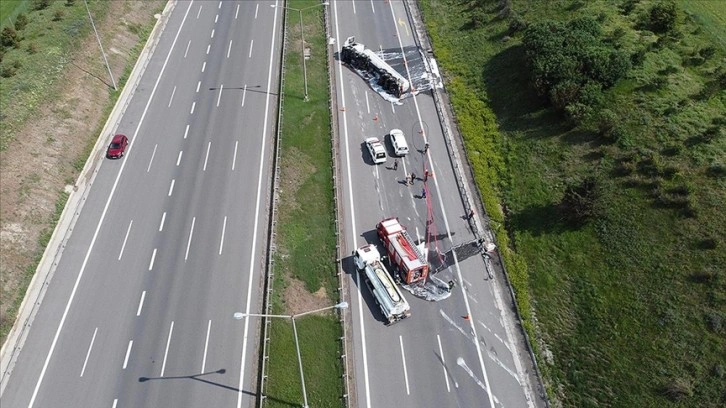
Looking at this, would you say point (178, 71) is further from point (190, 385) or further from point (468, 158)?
point (190, 385)

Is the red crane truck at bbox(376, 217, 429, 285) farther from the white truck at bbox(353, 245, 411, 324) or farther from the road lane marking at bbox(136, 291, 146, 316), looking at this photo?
Answer: the road lane marking at bbox(136, 291, 146, 316)

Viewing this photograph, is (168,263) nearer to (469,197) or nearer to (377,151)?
(377,151)

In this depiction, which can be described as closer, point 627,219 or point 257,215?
point 627,219

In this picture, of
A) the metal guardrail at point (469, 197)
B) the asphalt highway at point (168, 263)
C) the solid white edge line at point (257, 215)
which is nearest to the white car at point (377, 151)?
the metal guardrail at point (469, 197)

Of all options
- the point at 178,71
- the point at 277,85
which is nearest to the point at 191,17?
the point at 178,71

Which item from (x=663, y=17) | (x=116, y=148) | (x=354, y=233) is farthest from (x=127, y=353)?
(x=663, y=17)

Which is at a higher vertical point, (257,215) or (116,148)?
(116,148)

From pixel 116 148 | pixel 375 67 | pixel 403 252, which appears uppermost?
pixel 375 67
